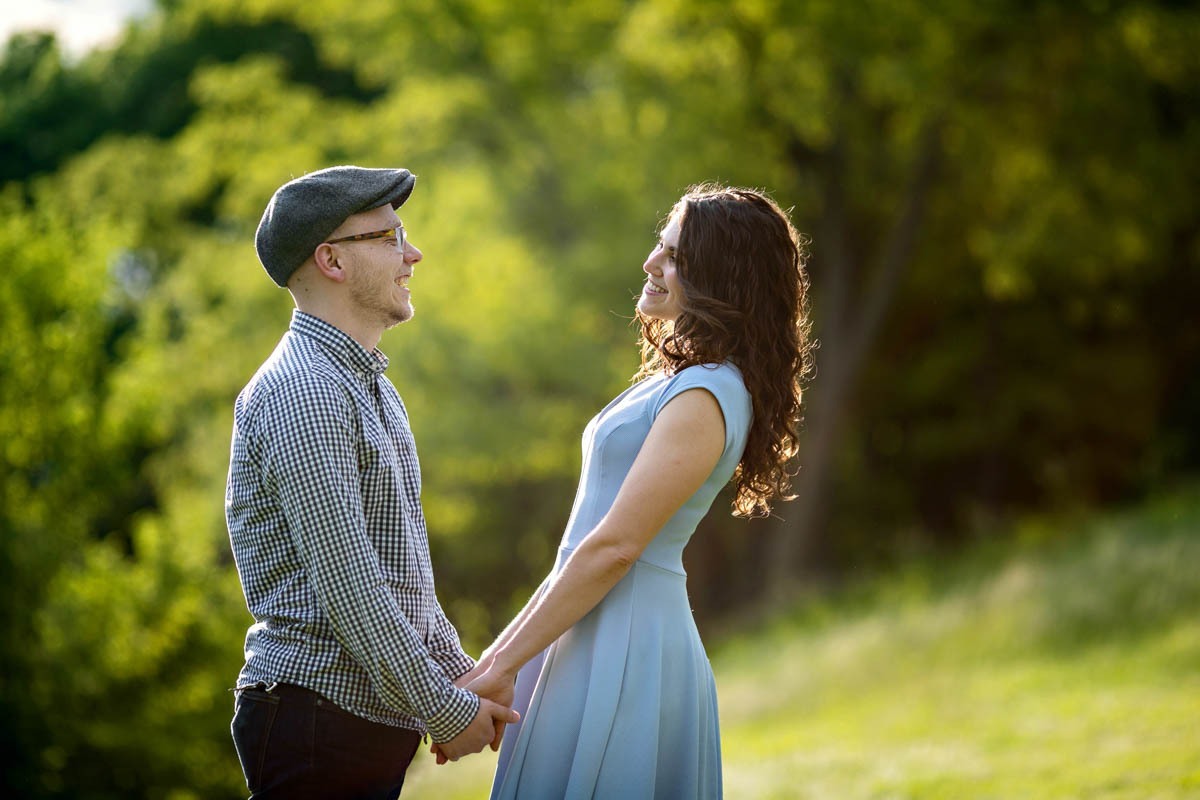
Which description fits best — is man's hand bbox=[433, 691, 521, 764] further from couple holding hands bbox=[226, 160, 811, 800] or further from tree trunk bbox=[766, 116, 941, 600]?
tree trunk bbox=[766, 116, 941, 600]

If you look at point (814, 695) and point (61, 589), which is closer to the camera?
point (814, 695)

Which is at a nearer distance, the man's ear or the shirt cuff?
the shirt cuff

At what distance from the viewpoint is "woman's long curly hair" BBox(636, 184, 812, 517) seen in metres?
3.02

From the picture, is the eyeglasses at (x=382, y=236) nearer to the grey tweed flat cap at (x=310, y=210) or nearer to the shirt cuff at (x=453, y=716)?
the grey tweed flat cap at (x=310, y=210)

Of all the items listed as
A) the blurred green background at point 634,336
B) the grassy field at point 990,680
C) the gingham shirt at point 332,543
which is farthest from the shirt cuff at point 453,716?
the blurred green background at point 634,336

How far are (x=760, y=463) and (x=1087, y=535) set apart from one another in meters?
11.6

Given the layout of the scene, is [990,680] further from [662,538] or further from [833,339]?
[662,538]

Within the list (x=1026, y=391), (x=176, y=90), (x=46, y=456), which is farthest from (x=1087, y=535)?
(x=176, y=90)

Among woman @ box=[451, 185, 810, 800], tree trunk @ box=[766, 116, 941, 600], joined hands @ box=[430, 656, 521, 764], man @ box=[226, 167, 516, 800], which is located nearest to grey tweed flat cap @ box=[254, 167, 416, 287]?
man @ box=[226, 167, 516, 800]

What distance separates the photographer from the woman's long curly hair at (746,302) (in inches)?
119

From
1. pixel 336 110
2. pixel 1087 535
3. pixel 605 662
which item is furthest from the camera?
pixel 336 110

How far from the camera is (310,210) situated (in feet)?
9.34

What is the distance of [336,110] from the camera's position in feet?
59.5

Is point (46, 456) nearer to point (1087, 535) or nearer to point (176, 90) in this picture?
point (176, 90)
